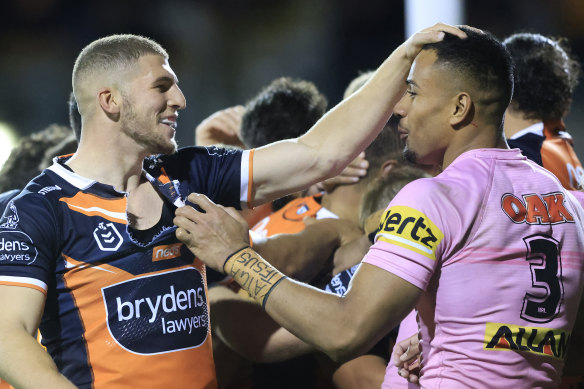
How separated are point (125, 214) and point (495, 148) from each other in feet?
3.88

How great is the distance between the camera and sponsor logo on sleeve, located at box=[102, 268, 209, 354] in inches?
82.8

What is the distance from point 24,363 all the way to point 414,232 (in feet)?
3.72

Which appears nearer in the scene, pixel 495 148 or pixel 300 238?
pixel 495 148

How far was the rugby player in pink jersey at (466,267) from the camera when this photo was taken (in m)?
1.77

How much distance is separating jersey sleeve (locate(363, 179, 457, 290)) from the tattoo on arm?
304 millimetres

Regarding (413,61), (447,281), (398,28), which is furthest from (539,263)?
(398,28)

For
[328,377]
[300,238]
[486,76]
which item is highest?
[486,76]

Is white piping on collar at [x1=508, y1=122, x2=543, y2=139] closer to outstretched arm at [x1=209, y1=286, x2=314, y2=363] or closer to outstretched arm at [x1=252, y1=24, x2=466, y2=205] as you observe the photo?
outstretched arm at [x1=252, y1=24, x2=466, y2=205]

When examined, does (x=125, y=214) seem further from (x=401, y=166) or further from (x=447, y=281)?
(x=401, y=166)

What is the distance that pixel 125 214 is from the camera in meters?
2.20

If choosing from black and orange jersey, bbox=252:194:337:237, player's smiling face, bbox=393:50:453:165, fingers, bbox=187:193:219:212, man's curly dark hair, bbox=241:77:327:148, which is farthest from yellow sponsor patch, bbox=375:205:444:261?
man's curly dark hair, bbox=241:77:327:148

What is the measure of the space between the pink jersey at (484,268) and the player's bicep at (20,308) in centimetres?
97

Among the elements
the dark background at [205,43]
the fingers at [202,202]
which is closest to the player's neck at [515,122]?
the fingers at [202,202]

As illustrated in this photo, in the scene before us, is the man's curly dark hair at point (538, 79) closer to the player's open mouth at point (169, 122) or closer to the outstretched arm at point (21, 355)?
the player's open mouth at point (169, 122)
